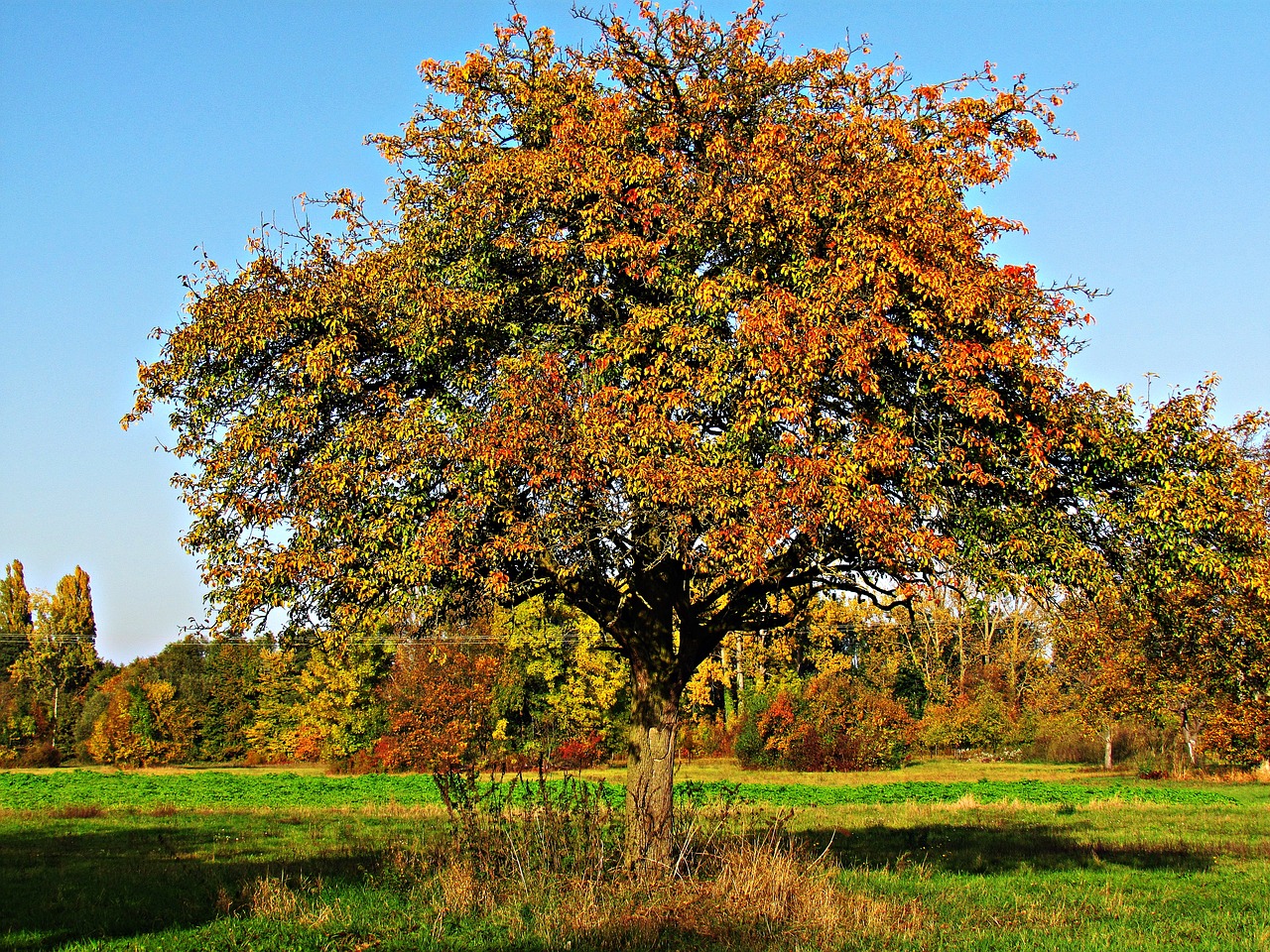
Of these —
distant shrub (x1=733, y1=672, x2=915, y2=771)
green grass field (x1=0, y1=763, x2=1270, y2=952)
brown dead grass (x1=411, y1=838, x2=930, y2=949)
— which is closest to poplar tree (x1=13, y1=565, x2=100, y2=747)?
distant shrub (x1=733, y1=672, x2=915, y2=771)

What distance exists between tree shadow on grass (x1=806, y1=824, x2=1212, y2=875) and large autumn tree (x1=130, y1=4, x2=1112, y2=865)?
20.1 ft

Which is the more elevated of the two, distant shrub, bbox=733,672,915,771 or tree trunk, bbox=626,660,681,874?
tree trunk, bbox=626,660,681,874

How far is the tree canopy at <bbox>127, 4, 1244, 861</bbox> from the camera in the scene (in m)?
11.9

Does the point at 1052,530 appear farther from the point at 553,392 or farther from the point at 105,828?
the point at 105,828

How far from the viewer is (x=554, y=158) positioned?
13547 millimetres

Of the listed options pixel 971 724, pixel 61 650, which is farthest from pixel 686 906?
pixel 61 650

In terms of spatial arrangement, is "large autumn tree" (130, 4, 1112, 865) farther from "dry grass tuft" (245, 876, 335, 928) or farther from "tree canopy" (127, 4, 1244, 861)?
"dry grass tuft" (245, 876, 335, 928)

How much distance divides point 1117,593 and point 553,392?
307 inches

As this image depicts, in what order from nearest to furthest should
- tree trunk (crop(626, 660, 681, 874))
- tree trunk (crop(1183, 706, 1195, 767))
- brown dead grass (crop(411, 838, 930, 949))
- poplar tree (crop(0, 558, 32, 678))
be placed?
brown dead grass (crop(411, 838, 930, 949)), tree trunk (crop(626, 660, 681, 874)), tree trunk (crop(1183, 706, 1195, 767)), poplar tree (crop(0, 558, 32, 678))

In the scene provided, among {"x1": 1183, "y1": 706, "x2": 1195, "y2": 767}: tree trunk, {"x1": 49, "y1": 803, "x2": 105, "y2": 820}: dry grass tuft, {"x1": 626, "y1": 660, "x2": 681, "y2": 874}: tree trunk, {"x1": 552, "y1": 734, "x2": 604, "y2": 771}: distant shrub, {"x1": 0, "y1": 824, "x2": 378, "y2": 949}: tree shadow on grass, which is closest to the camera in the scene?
{"x1": 0, "y1": 824, "x2": 378, "y2": 949}: tree shadow on grass

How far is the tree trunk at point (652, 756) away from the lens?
13.0 metres

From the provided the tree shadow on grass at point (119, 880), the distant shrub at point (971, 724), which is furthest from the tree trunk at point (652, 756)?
the distant shrub at point (971, 724)

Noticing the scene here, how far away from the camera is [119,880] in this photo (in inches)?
607

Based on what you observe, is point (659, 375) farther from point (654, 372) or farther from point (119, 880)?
point (119, 880)
